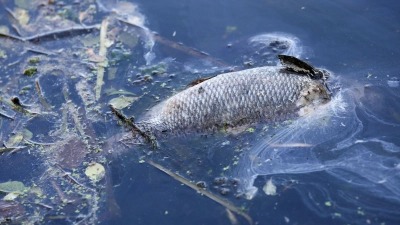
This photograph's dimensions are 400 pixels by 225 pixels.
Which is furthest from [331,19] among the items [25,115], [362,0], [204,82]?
[25,115]

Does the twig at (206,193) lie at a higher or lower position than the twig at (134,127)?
lower

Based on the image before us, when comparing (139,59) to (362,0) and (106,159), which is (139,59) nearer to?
(106,159)

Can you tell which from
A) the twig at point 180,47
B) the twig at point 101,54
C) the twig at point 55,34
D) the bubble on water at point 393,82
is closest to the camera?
the bubble on water at point 393,82

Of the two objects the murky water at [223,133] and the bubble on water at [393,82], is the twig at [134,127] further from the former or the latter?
the bubble on water at [393,82]

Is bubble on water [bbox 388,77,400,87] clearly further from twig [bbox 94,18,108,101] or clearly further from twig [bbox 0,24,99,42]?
twig [bbox 0,24,99,42]

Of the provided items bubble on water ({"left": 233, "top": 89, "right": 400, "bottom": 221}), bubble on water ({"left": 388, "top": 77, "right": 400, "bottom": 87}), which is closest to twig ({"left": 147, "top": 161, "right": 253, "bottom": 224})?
bubble on water ({"left": 233, "top": 89, "right": 400, "bottom": 221})

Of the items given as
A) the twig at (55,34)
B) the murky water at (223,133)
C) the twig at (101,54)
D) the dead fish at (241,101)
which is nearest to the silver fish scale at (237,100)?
the dead fish at (241,101)
